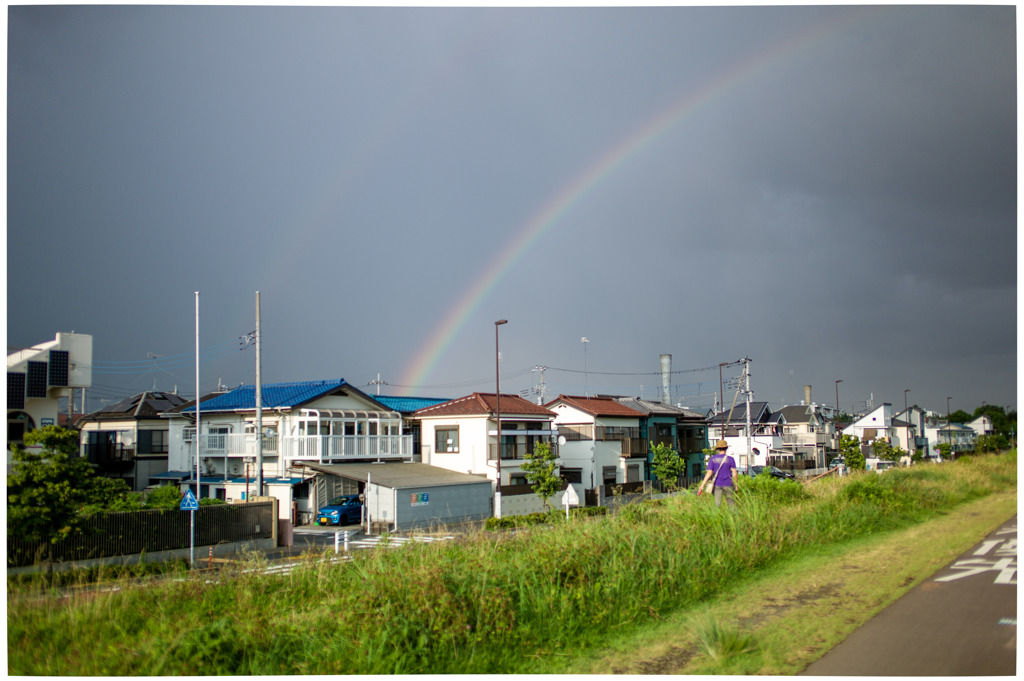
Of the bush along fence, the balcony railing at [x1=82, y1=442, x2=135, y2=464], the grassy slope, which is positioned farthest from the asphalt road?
the balcony railing at [x1=82, y1=442, x2=135, y2=464]

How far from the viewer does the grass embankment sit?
511 cm

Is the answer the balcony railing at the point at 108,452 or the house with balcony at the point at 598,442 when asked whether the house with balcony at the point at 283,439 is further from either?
the house with balcony at the point at 598,442

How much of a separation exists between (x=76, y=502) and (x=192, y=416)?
1904cm

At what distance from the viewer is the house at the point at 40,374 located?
13.5 m

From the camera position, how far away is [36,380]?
1387 cm

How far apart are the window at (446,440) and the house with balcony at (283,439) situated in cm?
163

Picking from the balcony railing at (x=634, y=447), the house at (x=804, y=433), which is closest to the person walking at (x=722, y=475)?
the balcony railing at (x=634, y=447)

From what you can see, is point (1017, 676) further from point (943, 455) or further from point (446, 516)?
point (943, 455)

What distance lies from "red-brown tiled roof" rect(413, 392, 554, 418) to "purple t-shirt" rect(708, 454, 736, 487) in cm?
2350

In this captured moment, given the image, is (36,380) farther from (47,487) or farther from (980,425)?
(980,425)

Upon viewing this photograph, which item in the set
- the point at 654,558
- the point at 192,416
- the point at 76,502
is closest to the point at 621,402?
the point at 192,416

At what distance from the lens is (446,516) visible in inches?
1127

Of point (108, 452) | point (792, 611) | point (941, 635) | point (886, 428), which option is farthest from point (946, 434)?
point (941, 635)

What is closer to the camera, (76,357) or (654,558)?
(654,558)
